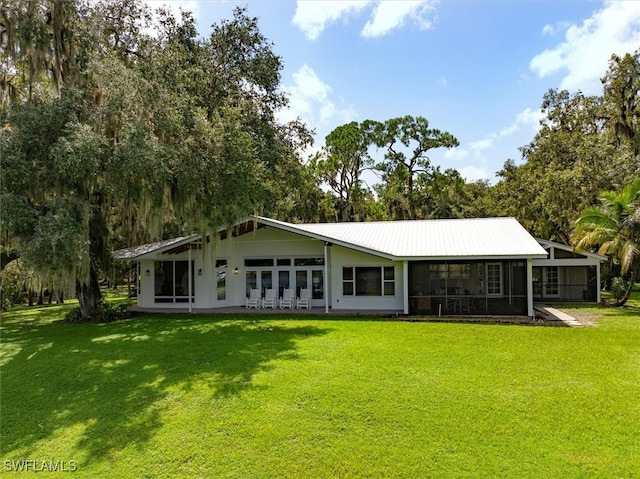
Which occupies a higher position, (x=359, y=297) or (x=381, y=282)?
(x=381, y=282)

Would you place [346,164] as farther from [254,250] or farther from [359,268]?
[359,268]

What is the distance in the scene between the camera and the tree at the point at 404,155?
30.0 metres

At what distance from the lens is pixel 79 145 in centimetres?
847

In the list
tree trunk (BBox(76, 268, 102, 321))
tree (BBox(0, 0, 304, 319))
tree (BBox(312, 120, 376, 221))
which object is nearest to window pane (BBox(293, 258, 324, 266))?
tree (BBox(0, 0, 304, 319))

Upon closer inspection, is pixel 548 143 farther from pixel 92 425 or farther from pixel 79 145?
pixel 92 425

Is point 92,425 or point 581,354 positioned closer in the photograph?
point 92,425

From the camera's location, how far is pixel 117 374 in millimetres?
7414

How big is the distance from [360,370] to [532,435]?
302cm

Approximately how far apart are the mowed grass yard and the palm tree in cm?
511

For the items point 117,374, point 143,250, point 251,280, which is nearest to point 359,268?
point 251,280

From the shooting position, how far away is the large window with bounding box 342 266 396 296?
14617 mm

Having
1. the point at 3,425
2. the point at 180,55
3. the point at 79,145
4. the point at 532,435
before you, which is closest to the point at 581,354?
the point at 532,435

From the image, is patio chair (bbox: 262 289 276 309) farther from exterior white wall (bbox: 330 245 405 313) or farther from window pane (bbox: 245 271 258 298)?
exterior white wall (bbox: 330 245 405 313)

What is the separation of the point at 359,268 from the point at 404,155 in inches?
711
